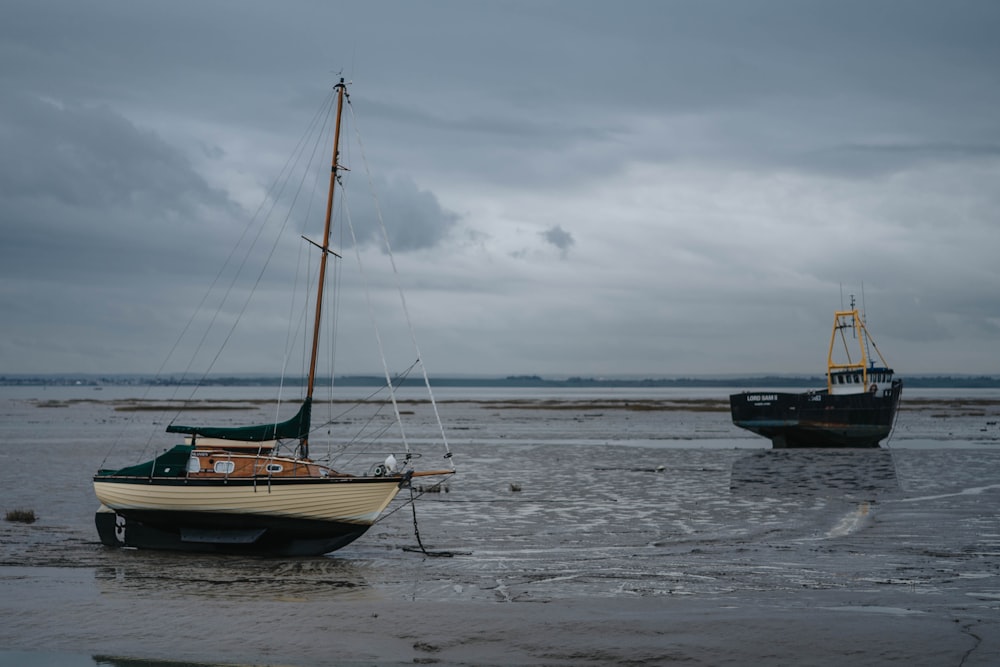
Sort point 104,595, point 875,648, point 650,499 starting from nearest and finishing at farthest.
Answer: point 875,648 < point 104,595 < point 650,499

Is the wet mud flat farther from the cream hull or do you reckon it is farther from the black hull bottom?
the cream hull

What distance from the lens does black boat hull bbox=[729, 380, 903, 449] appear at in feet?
189

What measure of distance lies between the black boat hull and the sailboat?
40896mm

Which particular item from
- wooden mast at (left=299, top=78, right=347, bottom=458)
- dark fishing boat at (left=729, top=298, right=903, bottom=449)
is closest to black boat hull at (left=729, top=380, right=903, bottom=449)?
dark fishing boat at (left=729, top=298, right=903, bottom=449)

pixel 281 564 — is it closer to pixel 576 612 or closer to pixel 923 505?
pixel 576 612

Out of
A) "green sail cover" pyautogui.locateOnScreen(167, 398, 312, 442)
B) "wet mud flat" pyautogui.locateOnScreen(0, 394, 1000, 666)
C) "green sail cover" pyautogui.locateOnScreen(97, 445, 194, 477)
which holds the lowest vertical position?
"wet mud flat" pyautogui.locateOnScreen(0, 394, 1000, 666)

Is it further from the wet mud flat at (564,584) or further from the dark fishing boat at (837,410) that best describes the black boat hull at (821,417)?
the wet mud flat at (564,584)

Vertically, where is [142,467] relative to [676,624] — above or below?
above

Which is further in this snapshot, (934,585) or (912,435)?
(912,435)

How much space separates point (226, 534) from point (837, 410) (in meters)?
44.6

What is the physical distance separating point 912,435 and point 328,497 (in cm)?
5838

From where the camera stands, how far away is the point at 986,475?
3956cm

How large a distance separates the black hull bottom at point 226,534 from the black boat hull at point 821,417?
41.1 m

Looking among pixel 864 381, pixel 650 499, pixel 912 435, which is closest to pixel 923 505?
pixel 650 499
